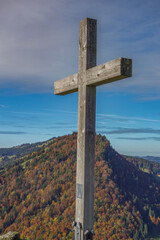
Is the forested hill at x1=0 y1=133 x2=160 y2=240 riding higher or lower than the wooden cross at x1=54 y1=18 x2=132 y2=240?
lower

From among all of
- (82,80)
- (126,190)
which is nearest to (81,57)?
(82,80)

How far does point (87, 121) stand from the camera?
5.09 m

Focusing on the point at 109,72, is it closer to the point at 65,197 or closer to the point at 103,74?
the point at 103,74

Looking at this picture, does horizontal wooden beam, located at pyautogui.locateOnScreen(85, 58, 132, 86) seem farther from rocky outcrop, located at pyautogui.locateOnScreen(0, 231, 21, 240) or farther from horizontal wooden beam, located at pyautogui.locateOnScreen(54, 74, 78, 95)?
rocky outcrop, located at pyautogui.locateOnScreen(0, 231, 21, 240)

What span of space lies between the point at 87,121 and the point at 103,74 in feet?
2.84

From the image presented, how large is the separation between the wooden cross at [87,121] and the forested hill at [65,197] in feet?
133

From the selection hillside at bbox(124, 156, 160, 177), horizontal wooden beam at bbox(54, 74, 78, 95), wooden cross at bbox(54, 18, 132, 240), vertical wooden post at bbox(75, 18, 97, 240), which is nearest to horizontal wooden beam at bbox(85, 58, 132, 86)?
wooden cross at bbox(54, 18, 132, 240)

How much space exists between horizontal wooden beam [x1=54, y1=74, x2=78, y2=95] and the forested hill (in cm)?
4041

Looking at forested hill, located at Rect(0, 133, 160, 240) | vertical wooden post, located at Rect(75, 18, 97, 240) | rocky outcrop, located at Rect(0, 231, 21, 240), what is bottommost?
forested hill, located at Rect(0, 133, 160, 240)

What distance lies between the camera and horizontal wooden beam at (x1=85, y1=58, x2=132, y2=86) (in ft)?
14.6

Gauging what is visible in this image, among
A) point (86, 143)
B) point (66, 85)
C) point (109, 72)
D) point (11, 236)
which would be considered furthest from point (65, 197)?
point (109, 72)

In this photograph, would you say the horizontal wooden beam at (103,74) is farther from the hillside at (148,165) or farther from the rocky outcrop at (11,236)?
the hillside at (148,165)

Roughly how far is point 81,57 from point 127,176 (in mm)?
59185

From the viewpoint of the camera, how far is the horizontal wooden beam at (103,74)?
4.46 metres
